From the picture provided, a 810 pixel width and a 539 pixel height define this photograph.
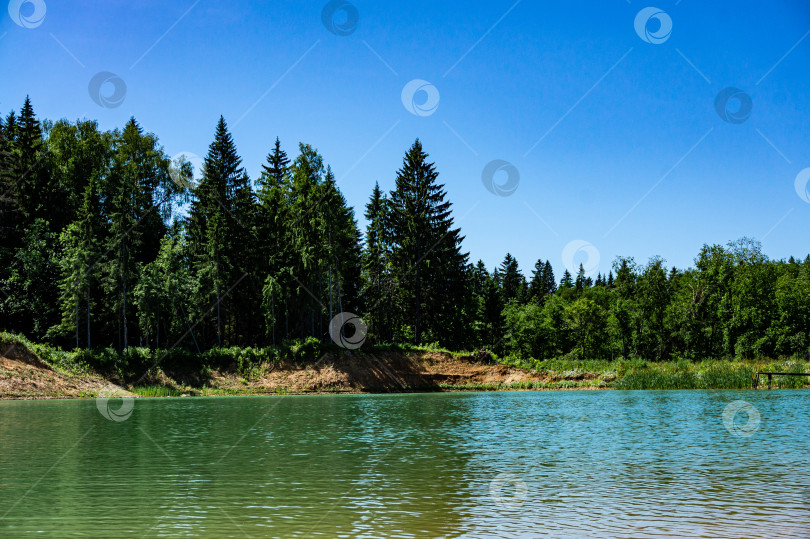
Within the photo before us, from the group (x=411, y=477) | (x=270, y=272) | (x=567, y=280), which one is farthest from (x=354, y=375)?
(x=567, y=280)

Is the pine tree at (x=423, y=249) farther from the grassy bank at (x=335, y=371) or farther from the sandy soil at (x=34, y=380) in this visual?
the sandy soil at (x=34, y=380)

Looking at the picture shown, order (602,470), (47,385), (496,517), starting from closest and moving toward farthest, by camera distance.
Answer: (496,517), (602,470), (47,385)

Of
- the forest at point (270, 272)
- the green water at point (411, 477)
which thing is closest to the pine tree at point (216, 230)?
the forest at point (270, 272)

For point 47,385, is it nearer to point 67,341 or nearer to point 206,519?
point 67,341

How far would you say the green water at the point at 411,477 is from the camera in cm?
1173

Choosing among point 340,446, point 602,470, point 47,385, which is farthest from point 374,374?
point 602,470

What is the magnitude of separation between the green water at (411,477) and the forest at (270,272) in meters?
36.1

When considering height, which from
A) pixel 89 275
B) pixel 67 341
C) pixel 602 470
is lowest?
pixel 602 470

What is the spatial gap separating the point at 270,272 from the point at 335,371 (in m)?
14.1

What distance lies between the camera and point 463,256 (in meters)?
85.9

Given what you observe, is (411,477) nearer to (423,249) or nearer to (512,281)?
(423,249)

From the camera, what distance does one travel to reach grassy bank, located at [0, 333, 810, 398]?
190ft

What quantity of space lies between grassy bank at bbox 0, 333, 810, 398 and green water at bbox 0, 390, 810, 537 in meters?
28.7

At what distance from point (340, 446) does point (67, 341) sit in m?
58.5
